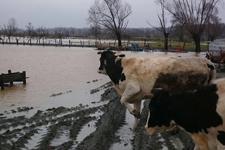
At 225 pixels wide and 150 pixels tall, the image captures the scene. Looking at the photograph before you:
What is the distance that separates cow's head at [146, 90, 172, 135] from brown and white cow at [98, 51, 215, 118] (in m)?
3.34

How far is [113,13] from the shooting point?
89938 mm

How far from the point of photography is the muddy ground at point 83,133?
33.0ft

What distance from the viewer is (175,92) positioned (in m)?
8.40

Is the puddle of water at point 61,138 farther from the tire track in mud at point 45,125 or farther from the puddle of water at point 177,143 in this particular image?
the puddle of water at point 177,143

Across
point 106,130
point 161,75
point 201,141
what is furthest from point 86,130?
point 201,141

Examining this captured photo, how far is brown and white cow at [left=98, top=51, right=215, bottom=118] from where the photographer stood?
36.7 ft

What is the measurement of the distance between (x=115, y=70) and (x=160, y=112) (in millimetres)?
5151

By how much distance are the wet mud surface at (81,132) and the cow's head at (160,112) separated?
184 cm

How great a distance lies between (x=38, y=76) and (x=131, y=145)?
21531 millimetres

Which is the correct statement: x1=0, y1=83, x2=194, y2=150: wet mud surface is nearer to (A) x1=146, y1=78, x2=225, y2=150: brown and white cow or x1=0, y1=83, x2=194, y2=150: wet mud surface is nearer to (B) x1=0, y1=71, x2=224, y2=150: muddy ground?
(B) x1=0, y1=71, x2=224, y2=150: muddy ground

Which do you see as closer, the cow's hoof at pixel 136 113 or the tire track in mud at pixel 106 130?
the tire track in mud at pixel 106 130

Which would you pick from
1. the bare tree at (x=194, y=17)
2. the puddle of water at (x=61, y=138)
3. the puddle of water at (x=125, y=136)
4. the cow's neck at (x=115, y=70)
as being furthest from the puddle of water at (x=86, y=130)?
the bare tree at (x=194, y=17)

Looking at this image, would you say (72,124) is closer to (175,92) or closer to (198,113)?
(175,92)

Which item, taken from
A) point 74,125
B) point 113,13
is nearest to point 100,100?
point 74,125
